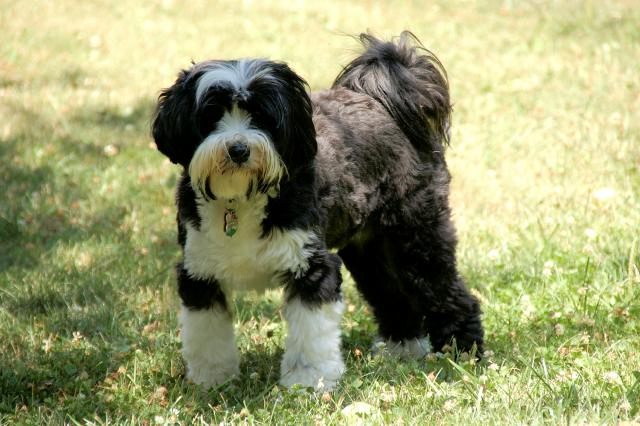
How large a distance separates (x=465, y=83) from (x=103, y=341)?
260 inches

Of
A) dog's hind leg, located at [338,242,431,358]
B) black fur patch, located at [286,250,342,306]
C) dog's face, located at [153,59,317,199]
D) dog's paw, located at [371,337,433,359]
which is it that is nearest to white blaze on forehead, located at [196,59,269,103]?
dog's face, located at [153,59,317,199]

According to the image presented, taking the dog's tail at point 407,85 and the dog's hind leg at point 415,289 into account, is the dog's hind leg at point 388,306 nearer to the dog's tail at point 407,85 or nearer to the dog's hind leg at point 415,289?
the dog's hind leg at point 415,289

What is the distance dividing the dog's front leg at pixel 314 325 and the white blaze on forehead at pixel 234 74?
2.81ft

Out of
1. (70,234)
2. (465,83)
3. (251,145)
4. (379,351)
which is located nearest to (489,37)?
(465,83)

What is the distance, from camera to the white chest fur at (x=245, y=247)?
4348 millimetres

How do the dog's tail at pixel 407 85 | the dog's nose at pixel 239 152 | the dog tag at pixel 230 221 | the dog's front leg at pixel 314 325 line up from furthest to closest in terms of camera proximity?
the dog's tail at pixel 407 85, the dog's front leg at pixel 314 325, the dog tag at pixel 230 221, the dog's nose at pixel 239 152

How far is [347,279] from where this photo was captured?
6.48m

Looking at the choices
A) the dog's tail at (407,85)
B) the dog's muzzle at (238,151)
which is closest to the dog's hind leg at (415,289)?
the dog's tail at (407,85)

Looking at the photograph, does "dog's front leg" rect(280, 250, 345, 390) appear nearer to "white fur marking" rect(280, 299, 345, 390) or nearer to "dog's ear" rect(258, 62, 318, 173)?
"white fur marking" rect(280, 299, 345, 390)

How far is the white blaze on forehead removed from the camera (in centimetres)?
410

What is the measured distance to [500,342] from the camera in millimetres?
5281

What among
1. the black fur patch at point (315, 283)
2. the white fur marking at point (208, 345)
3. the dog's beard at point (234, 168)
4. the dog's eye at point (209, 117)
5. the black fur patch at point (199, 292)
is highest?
the dog's eye at point (209, 117)

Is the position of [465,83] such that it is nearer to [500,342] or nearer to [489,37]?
[489,37]

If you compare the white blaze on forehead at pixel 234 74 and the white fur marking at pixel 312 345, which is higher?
the white blaze on forehead at pixel 234 74
